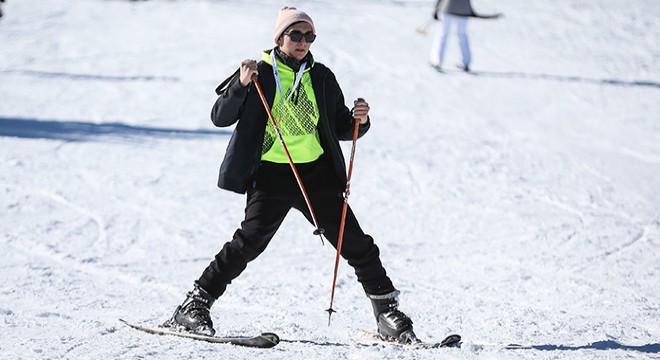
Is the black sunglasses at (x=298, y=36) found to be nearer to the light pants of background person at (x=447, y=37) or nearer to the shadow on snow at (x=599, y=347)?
the shadow on snow at (x=599, y=347)

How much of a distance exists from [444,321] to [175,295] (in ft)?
5.18

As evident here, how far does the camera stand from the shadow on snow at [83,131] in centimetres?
941

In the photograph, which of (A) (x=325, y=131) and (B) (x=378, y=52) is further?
(B) (x=378, y=52)

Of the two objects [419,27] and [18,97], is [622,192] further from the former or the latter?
[419,27]

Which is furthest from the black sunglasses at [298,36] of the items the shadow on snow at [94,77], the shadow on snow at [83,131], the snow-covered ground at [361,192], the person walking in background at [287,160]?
the shadow on snow at [94,77]

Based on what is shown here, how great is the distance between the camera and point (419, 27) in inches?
626

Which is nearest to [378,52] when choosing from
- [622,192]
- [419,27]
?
[419,27]

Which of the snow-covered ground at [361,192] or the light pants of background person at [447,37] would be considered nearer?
the snow-covered ground at [361,192]

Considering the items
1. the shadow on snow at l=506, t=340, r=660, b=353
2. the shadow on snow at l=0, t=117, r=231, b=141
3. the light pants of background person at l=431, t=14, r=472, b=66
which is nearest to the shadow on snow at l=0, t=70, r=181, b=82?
the shadow on snow at l=0, t=117, r=231, b=141

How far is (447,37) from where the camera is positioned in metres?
13.0

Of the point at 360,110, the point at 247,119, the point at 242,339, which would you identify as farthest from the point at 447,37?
the point at 242,339

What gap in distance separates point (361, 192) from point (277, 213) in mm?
3869

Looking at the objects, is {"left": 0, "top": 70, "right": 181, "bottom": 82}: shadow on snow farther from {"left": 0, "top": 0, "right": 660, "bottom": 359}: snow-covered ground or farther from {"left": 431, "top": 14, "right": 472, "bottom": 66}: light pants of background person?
{"left": 431, "top": 14, "right": 472, "bottom": 66}: light pants of background person

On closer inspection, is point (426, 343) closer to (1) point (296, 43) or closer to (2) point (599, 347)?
(2) point (599, 347)
